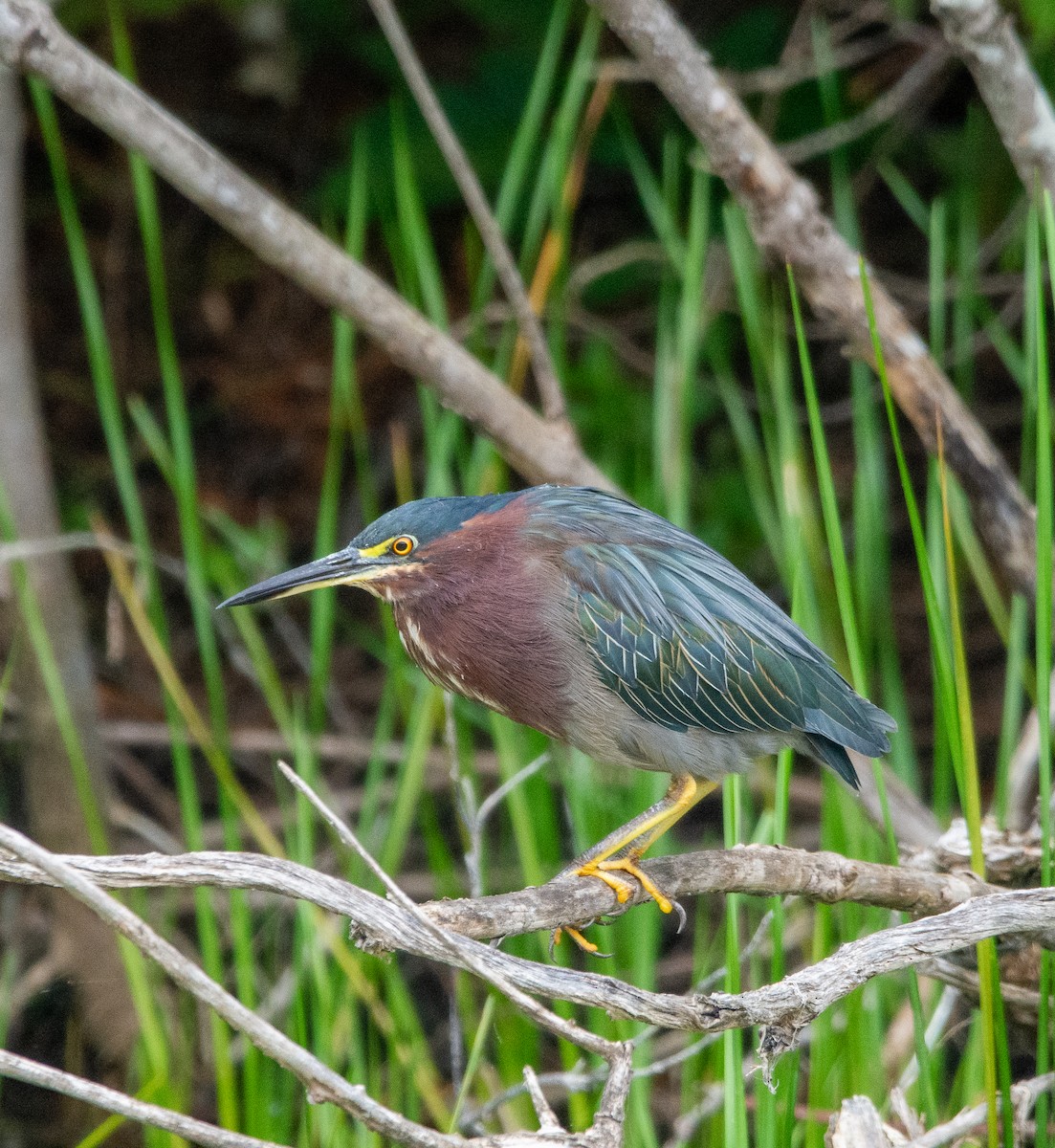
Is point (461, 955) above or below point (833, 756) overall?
below

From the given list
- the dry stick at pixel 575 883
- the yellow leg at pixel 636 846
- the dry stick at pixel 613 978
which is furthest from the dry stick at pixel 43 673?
the dry stick at pixel 613 978

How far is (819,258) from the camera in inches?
117

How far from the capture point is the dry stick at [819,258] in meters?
2.83

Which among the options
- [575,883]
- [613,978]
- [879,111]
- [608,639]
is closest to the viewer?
[613,978]

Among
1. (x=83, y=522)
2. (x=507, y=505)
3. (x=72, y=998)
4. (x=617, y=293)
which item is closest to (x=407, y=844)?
(x=72, y=998)

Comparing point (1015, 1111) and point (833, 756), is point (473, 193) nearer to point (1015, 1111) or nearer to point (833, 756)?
point (833, 756)

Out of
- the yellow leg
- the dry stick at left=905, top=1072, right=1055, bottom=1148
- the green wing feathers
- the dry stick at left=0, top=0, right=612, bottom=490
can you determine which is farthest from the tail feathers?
the dry stick at left=0, top=0, right=612, bottom=490

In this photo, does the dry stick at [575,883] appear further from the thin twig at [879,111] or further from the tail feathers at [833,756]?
the thin twig at [879,111]

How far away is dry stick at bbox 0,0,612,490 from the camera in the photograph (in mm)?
2543

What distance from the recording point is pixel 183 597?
17.8ft

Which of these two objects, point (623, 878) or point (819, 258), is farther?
point (819, 258)

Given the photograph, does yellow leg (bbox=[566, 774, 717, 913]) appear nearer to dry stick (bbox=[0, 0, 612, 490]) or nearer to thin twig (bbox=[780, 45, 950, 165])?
dry stick (bbox=[0, 0, 612, 490])

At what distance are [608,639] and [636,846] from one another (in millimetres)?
409

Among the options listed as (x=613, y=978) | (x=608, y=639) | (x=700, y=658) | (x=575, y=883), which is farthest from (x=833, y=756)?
(x=613, y=978)
